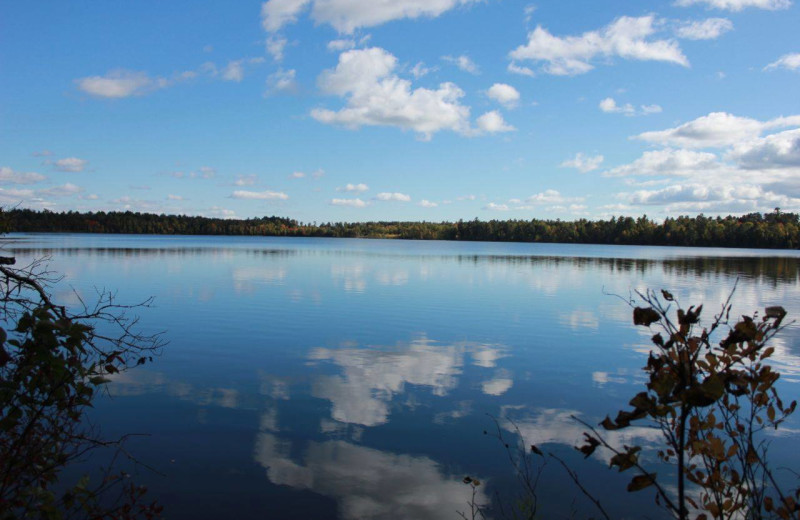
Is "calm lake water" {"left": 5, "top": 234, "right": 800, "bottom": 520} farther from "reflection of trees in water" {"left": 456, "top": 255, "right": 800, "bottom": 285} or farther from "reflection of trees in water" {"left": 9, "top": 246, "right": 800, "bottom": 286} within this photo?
"reflection of trees in water" {"left": 9, "top": 246, "right": 800, "bottom": 286}

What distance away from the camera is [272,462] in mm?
8336

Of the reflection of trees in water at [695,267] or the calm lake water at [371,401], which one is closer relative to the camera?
the calm lake water at [371,401]

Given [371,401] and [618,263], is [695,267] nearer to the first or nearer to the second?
[618,263]

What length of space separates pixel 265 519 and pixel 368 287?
84.1ft

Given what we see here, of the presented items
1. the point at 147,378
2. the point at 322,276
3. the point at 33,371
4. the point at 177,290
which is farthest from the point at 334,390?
the point at 322,276

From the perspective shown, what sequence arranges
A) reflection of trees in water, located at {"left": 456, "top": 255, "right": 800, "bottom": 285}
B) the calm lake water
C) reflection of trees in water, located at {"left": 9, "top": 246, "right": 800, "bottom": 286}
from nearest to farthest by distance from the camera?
the calm lake water → reflection of trees in water, located at {"left": 456, "top": 255, "right": 800, "bottom": 285} → reflection of trees in water, located at {"left": 9, "top": 246, "right": 800, "bottom": 286}

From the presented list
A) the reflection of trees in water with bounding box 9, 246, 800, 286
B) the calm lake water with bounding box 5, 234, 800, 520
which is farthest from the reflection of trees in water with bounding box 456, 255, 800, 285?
the calm lake water with bounding box 5, 234, 800, 520

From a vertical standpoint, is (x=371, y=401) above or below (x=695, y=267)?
below

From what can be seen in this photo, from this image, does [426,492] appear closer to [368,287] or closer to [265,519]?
[265,519]

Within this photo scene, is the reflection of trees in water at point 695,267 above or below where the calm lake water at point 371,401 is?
above

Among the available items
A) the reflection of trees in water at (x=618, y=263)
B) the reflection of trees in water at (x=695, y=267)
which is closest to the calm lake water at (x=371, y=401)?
the reflection of trees in water at (x=695, y=267)

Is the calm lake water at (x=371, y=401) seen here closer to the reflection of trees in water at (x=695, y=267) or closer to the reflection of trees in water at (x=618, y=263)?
the reflection of trees in water at (x=695, y=267)

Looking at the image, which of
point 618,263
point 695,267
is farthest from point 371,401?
point 618,263

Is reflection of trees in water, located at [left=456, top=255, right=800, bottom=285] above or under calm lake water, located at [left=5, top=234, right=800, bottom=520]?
above
